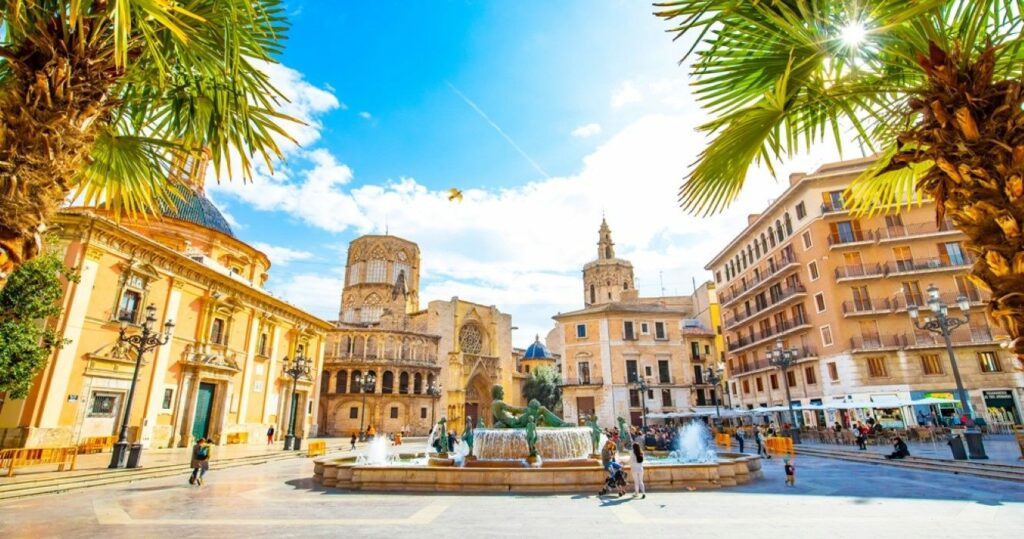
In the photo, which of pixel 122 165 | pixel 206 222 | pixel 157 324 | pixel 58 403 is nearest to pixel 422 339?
pixel 206 222

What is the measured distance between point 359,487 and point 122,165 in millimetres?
8200

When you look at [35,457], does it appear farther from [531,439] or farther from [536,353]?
[536,353]

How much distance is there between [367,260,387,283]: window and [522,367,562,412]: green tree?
20576 millimetres

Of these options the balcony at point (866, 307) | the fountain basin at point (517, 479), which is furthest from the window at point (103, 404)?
the balcony at point (866, 307)

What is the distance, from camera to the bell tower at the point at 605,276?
72.6m

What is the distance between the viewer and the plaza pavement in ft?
20.0

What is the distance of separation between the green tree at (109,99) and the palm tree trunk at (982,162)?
377 centimetres

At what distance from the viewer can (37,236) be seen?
2389 millimetres

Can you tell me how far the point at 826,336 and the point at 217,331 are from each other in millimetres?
32651

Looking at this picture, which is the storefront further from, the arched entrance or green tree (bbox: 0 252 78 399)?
green tree (bbox: 0 252 78 399)

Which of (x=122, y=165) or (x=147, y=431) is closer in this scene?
(x=122, y=165)

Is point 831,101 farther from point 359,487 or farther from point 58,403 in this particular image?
point 58,403

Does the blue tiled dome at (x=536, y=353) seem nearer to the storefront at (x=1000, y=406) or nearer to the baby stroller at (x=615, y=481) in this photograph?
the storefront at (x=1000, y=406)

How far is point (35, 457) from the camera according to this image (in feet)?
42.7
